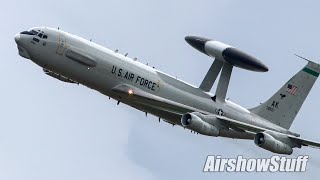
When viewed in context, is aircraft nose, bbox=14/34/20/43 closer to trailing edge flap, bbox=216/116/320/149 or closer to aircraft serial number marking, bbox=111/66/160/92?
aircraft serial number marking, bbox=111/66/160/92

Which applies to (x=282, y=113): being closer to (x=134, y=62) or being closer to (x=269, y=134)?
(x=269, y=134)

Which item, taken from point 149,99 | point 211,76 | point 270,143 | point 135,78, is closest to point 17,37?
point 135,78

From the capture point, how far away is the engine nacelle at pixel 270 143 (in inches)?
3553

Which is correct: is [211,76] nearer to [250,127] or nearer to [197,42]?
[197,42]

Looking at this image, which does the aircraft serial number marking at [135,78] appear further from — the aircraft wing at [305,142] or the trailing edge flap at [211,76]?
the aircraft wing at [305,142]

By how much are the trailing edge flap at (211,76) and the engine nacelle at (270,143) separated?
29.2 ft

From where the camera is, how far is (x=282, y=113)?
99.1 meters

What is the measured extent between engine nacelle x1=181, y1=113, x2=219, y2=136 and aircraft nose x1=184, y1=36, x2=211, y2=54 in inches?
397

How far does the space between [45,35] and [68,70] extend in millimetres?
3650

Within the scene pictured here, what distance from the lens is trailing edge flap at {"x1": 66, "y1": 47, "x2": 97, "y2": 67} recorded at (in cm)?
8894

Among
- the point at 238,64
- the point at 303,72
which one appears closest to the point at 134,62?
the point at 238,64

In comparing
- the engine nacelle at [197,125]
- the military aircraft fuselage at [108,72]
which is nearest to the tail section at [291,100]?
the military aircraft fuselage at [108,72]
